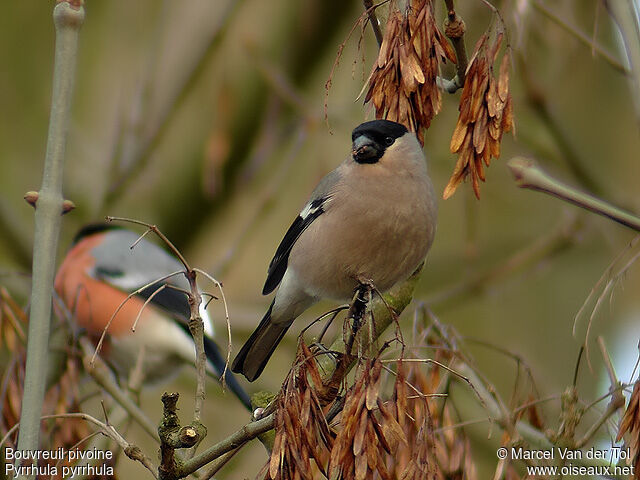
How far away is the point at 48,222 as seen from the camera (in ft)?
5.11

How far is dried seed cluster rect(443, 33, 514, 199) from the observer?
185cm

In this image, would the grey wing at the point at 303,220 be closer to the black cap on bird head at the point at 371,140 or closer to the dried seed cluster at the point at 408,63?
the black cap on bird head at the point at 371,140

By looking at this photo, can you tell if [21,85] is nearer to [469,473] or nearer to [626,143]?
[626,143]

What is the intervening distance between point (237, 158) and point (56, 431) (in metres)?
2.67

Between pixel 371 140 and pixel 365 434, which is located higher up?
pixel 371 140

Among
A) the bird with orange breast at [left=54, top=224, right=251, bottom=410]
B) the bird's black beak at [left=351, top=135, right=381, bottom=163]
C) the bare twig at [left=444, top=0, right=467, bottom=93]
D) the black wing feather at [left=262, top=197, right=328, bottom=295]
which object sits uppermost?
the bare twig at [left=444, top=0, right=467, bottom=93]

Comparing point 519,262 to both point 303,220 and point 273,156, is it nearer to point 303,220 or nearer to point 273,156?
point 273,156

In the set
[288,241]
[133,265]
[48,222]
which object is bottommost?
[133,265]

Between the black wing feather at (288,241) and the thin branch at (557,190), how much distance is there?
1.56 m

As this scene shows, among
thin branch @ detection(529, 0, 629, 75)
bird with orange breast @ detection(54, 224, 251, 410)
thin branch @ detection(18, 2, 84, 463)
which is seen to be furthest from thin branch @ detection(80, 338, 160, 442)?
thin branch @ detection(529, 0, 629, 75)

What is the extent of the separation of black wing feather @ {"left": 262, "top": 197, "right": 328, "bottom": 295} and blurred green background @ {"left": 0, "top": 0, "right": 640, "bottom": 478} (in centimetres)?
99

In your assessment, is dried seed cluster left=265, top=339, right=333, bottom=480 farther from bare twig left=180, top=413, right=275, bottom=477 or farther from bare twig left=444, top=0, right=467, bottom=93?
bare twig left=444, top=0, right=467, bottom=93

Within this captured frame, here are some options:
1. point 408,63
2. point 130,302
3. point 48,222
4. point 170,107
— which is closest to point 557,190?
point 408,63

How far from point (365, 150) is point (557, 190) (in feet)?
4.83
